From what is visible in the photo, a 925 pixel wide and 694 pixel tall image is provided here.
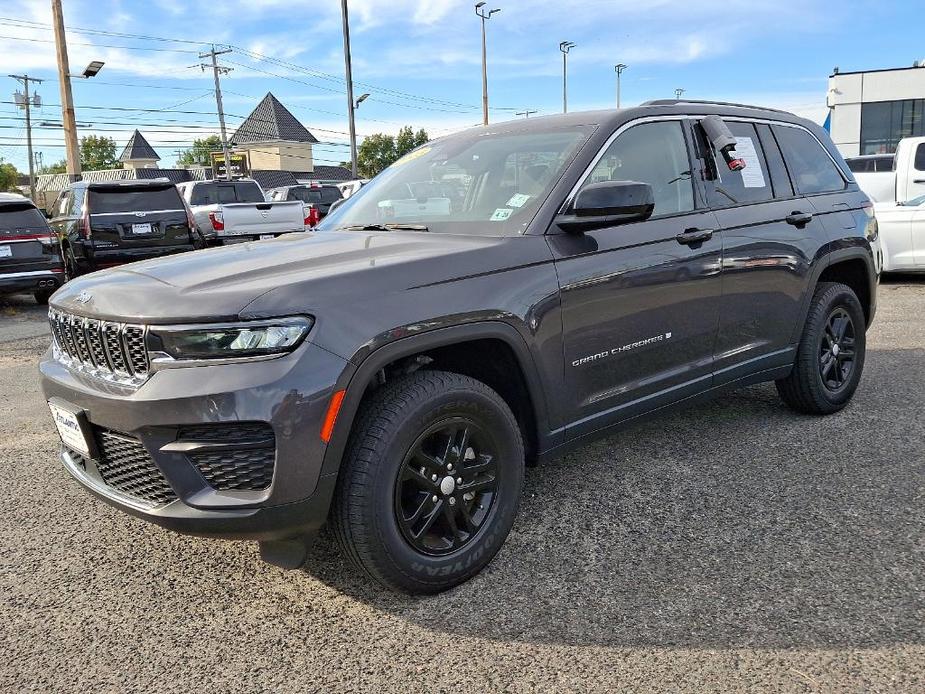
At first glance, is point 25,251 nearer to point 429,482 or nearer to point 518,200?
point 518,200

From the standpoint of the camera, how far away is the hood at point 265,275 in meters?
2.55

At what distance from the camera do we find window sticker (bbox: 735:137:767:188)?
167 inches

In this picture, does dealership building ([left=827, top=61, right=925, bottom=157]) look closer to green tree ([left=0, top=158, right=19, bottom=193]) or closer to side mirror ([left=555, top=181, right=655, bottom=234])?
side mirror ([left=555, top=181, right=655, bottom=234])

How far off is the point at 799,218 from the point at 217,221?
11.4 meters

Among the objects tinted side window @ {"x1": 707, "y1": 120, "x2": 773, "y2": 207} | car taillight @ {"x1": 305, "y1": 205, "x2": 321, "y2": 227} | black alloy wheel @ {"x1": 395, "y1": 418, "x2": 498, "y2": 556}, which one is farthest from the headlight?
car taillight @ {"x1": 305, "y1": 205, "x2": 321, "y2": 227}

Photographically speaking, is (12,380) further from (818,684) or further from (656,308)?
(818,684)

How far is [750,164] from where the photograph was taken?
430 centimetres

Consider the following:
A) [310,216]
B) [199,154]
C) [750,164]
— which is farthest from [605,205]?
[199,154]

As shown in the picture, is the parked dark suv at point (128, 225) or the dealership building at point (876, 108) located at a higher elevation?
the dealership building at point (876, 108)

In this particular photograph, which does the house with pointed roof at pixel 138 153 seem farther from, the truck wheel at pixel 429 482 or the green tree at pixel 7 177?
the truck wheel at pixel 429 482

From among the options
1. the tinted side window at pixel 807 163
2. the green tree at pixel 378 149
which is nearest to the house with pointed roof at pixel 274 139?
the green tree at pixel 378 149

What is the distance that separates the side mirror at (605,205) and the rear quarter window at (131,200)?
9828 mm

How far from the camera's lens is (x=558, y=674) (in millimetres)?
2439

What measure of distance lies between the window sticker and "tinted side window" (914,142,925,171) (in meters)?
10.6
